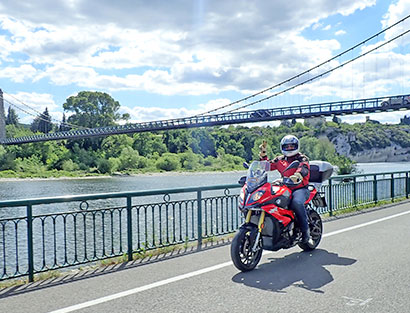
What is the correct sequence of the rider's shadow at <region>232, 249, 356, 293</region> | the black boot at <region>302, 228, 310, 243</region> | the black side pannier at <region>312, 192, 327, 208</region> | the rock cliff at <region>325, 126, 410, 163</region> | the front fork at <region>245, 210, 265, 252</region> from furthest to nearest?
1. the rock cliff at <region>325, 126, 410, 163</region>
2. the black side pannier at <region>312, 192, 327, 208</region>
3. the black boot at <region>302, 228, 310, 243</region>
4. the front fork at <region>245, 210, 265, 252</region>
5. the rider's shadow at <region>232, 249, 356, 293</region>

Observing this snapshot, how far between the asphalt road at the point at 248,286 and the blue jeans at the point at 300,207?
0.53m

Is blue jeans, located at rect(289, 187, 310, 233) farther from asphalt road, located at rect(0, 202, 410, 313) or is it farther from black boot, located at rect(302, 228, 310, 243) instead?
asphalt road, located at rect(0, 202, 410, 313)

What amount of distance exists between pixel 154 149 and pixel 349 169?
4687cm

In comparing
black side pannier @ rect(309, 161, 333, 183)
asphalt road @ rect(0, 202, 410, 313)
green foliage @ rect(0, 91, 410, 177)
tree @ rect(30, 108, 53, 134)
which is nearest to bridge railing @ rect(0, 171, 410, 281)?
asphalt road @ rect(0, 202, 410, 313)

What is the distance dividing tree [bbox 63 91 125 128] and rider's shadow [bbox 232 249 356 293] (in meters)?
86.2

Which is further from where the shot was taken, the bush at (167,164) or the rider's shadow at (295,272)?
the bush at (167,164)

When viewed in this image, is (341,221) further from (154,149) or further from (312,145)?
(154,149)

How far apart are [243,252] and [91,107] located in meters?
89.7

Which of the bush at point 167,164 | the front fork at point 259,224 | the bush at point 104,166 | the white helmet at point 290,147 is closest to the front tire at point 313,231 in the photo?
the white helmet at point 290,147

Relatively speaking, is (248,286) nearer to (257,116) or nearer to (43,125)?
(257,116)

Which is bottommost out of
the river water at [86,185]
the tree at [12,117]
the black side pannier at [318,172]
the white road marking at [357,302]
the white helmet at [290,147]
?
the river water at [86,185]

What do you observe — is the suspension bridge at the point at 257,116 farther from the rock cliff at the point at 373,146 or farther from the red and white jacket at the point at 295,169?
Result: the red and white jacket at the point at 295,169

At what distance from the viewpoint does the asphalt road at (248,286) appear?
4.55 m

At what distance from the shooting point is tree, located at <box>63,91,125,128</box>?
9119 cm
